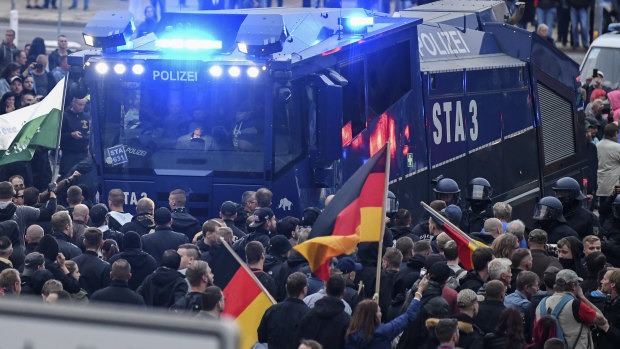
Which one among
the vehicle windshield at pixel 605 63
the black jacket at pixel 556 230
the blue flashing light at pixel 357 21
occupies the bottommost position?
the vehicle windshield at pixel 605 63

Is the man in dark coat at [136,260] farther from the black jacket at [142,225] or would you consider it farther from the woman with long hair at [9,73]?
the woman with long hair at [9,73]

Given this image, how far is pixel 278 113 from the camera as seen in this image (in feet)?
36.3

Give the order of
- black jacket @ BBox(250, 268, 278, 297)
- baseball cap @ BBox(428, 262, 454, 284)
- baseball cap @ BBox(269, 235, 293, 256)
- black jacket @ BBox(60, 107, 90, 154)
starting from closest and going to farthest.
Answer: baseball cap @ BBox(428, 262, 454, 284) < black jacket @ BBox(250, 268, 278, 297) < baseball cap @ BBox(269, 235, 293, 256) < black jacket @ BBox(60, 107, 90, 154)

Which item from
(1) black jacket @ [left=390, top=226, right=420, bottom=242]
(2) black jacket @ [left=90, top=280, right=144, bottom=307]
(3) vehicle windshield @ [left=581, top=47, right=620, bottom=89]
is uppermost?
(2) black jacket @ [left=90, top=280, right=144, bottom=307]

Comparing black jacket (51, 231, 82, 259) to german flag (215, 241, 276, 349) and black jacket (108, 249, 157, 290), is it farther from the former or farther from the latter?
german flag (215, 241, 276, 349)

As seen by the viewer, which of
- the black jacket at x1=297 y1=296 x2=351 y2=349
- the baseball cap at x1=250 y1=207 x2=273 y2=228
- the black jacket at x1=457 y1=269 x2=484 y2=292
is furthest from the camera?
the baseball cap at x1=250 y1=207 x2=273 y2=228

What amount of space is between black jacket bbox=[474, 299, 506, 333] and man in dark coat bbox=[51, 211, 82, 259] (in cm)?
362

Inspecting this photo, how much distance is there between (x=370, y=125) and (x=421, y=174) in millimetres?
1275

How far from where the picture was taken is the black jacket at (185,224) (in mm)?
10625

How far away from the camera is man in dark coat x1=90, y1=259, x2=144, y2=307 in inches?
301

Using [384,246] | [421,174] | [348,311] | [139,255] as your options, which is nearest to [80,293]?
[139,255]

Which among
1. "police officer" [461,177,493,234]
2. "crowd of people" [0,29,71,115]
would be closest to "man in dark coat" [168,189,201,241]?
"police officer" [461,177,493,234]

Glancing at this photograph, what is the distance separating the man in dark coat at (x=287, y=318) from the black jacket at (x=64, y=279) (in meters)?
1.72

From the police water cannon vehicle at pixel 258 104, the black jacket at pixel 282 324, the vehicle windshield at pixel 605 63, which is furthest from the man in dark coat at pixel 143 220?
the vehicle windshield at pixel 605 63
